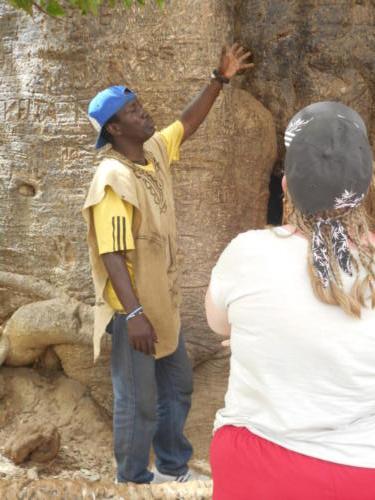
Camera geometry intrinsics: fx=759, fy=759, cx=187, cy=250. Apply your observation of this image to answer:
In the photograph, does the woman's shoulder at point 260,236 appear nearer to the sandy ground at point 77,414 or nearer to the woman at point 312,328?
the woman at point 312,328

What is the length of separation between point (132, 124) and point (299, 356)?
148 cm

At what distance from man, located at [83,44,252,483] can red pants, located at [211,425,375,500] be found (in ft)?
3.25

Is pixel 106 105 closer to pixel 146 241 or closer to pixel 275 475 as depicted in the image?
pixel 146 241

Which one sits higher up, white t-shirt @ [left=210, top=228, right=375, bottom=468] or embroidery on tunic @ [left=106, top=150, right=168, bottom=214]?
embroidery on tunic @ [left=106, top=150, right=168, bottom=214]

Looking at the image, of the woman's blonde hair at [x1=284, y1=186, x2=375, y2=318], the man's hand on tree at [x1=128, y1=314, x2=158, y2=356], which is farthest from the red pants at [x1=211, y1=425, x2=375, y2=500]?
the man's hand on tree at [x1=128, y1=314, x2=158, y2=356]

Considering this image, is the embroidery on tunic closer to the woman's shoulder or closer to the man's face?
the man's face

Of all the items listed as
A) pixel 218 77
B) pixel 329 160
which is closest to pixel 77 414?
pixel 218 77

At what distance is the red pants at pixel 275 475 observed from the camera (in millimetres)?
1591

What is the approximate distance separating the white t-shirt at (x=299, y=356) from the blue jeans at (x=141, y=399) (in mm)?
1218

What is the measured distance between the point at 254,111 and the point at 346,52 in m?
0.61

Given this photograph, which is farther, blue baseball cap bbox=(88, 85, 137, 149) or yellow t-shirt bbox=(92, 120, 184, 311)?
blue baseball cap bbox=(88, 85, 137, 149)

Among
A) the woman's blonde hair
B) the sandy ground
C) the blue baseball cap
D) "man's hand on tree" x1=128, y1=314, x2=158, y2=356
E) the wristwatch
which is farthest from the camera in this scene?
the sandy ground

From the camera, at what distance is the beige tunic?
2.74 meters

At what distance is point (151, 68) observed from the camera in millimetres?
3676
